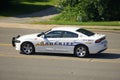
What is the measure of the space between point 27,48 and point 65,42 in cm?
203

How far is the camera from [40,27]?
36.1 m

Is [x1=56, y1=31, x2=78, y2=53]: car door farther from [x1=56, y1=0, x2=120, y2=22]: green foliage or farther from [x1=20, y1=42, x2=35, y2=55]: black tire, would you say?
[x1=56, y1=0, x2=120, y2=22]: green foliage

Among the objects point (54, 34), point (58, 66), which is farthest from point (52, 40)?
point (58, 66)

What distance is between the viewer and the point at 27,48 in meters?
20.9

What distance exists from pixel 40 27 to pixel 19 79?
21569 mm

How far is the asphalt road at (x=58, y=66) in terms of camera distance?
1526 cm

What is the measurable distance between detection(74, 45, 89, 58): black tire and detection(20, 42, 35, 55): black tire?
227 cm

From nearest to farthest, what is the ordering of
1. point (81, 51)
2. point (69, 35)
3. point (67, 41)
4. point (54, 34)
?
point (81, 51) → point (67, 41) → point (69, 35) → point (54, 34)

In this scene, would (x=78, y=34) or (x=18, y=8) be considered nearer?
(x=78, y=34)

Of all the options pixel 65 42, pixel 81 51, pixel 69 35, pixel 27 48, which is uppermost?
pixel 69 35

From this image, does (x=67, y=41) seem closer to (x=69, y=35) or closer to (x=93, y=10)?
(x=69, y=35)

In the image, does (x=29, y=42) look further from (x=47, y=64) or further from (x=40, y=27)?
(x=40, y=27)

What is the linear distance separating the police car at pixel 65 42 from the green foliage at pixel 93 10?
64.0ft

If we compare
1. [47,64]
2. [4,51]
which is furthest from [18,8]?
[47,64]
